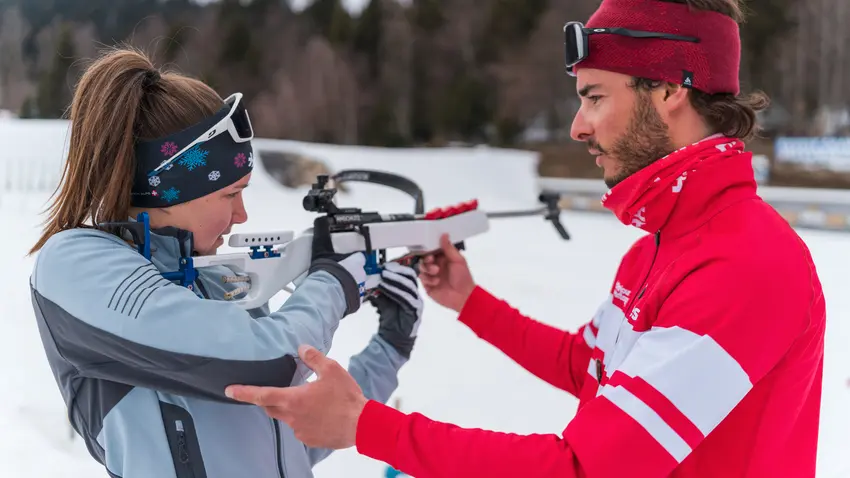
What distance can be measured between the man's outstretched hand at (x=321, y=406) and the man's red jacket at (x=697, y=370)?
21 millimetres

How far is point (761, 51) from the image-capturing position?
11.1m

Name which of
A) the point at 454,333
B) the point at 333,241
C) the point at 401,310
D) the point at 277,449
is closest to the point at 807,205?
the point at 454,333

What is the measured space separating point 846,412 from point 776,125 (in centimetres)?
889

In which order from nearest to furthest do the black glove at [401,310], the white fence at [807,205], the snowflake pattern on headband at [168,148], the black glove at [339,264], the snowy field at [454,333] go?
the snowflake pattern on headband at [168,148] < the black glove at [339,264] < the black glove at [401,310] < the snowy field at [454,333] < the white fence at [807,205]

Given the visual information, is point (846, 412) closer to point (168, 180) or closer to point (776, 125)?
point (168, 180)

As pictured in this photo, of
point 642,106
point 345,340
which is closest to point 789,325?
point 642,106

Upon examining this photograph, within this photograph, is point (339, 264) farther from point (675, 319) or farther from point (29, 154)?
point (29, 154)

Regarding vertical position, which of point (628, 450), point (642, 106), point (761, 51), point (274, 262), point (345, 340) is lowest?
point (761, 51)

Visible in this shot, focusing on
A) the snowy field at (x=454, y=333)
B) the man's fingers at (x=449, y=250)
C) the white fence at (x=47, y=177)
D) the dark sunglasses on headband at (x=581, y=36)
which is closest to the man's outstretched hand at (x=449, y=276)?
the man's fingers at (x=449, y=250)

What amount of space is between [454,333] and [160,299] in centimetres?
285

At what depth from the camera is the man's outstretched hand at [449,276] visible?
1.56m

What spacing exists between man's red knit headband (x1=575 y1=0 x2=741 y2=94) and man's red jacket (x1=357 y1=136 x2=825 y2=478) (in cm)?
11

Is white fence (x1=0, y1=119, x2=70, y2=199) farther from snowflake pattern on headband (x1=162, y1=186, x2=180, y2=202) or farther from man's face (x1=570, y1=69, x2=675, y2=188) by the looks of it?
man's face (x1=570, y1=69, x2=675, y2=188)

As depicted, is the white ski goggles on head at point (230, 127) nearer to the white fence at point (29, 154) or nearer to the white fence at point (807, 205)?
the white fence at point (29, 154)
